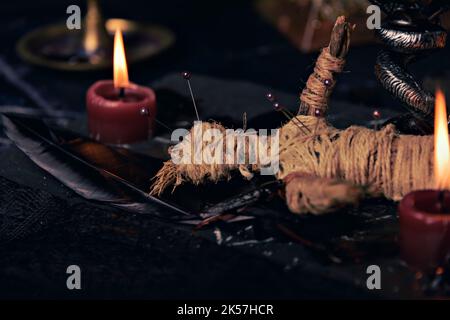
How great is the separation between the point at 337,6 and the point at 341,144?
2.59ft

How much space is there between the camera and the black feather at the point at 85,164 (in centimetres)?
114

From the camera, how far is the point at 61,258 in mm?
1059

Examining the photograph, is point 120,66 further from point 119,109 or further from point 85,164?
point 85,164

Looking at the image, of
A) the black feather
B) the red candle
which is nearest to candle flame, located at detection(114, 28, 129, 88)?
the red candle

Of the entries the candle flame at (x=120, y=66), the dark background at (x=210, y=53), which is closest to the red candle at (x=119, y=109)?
the candle flame at (x=120, y=66)

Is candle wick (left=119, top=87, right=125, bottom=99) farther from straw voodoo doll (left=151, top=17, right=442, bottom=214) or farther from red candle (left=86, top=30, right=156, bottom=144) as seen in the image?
straw voodoo doll (left=151, top=17, right=442, bottom=214)

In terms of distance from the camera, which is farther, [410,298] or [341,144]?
[341,144]

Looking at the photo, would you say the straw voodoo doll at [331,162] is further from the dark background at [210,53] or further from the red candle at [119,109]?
the dark background at [210,53]

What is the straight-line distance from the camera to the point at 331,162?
107 cm

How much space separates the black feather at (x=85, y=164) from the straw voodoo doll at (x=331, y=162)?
4cm
